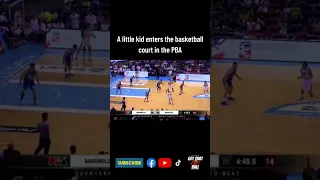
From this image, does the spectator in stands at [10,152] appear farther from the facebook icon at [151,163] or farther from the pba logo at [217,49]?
the facebook icon at [151,163]

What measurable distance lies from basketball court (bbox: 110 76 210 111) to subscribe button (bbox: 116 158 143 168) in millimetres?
392

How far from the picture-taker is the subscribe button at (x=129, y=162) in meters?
3.99

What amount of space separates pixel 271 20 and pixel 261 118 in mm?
2811

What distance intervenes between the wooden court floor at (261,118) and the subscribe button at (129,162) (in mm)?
5108

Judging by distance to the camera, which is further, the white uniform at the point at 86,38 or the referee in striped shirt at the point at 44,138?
the white uniform at the point at 86,38

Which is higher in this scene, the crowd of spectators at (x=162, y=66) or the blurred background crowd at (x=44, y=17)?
the blurred background crowd at (x=44, y=17)

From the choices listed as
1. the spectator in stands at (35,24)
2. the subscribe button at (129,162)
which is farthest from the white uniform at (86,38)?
the subscribe button at (129,162)

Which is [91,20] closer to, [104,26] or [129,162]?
[104,26]

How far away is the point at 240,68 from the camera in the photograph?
37.5ft

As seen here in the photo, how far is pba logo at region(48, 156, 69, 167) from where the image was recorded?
8.68 metres

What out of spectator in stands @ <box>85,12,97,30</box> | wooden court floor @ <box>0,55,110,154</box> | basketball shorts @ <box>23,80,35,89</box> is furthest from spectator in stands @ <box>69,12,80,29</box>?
wooden court floor @ <box>0,55,110,154</box>

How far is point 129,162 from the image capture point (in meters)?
4.00

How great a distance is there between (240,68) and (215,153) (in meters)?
3.08

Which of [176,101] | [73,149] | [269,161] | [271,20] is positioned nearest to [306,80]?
[271,20]
